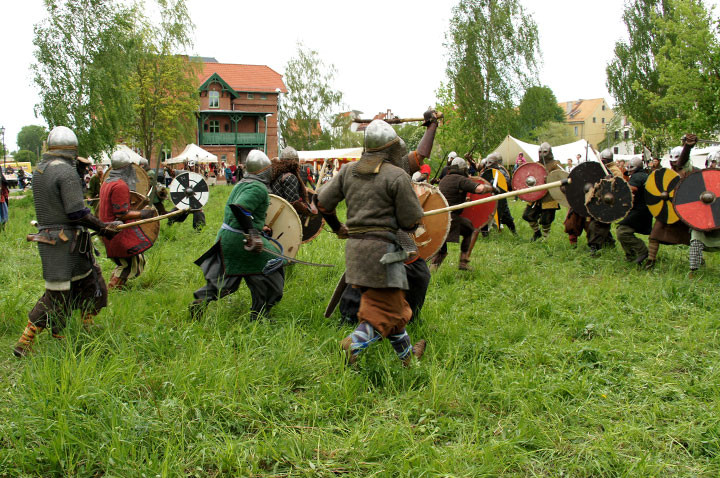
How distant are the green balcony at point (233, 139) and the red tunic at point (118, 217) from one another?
38663 millimetres

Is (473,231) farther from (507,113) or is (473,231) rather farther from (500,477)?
(507,113)

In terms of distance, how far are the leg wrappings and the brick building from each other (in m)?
39.2

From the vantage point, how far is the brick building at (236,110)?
42094mm

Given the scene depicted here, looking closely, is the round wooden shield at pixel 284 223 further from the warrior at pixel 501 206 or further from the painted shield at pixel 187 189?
the warrior at pixel 501 206

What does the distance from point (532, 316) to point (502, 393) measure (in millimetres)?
1776

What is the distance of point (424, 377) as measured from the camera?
3.14 meters

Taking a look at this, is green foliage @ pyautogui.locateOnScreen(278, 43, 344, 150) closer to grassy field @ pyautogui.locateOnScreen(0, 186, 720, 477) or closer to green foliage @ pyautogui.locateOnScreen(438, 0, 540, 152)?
green foliage @ pyautogui.locateOnScreen(438, 0, 540, 152)

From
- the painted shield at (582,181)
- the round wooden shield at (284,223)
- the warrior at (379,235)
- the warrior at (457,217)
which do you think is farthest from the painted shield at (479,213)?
the warrior at (379,235)

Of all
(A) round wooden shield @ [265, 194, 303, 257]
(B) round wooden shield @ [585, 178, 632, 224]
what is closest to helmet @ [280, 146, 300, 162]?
(A) round wooden shield @ [265, 194, 303, 257]

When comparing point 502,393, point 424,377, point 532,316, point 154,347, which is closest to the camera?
point 502,393

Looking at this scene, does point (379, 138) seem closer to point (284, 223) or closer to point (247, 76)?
point (284, 223)

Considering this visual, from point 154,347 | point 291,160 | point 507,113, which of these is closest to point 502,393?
point 154,347

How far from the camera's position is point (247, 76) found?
45.2 metres

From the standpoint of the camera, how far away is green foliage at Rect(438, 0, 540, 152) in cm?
2566
